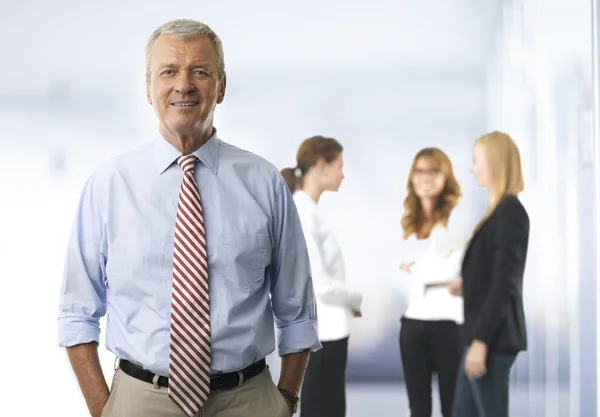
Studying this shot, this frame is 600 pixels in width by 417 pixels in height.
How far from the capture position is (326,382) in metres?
3.53

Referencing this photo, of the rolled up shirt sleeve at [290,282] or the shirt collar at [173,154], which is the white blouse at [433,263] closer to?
the rolled up shirt sleeve at [290,282]

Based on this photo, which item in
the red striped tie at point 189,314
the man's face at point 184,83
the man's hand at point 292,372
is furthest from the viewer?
the man's hand at point 292,372

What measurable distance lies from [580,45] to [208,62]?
2.49m

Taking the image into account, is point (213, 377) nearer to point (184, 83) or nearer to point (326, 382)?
point (184, 83)

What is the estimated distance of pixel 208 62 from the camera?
61.6 inches

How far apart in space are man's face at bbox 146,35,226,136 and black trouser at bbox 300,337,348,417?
210 cm

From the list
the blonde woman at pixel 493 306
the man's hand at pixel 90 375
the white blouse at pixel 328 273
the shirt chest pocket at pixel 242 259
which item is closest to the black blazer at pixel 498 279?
the blonde woman at pixel 493 306

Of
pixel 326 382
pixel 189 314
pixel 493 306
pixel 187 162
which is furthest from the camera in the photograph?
pixel 326 382

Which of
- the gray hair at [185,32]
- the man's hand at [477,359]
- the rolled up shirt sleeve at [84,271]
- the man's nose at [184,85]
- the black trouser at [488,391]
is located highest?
the gray hair at [185,32]

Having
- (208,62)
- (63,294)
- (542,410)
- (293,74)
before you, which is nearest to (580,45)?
(293,74)

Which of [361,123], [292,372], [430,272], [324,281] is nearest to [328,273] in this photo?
[324,281]

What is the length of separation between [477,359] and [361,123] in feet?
3.72

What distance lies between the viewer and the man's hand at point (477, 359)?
10.6ft

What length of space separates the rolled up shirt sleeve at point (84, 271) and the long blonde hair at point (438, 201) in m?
2.19
